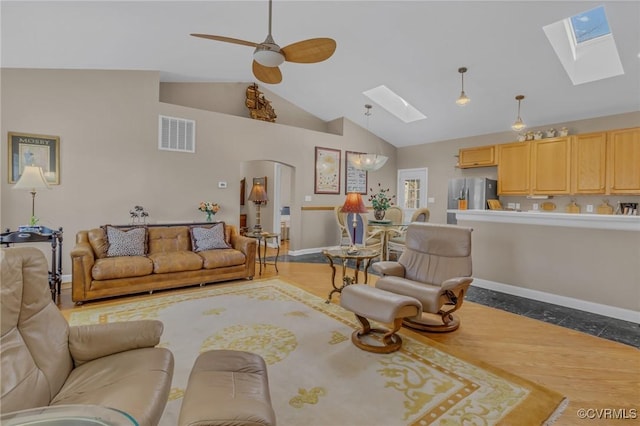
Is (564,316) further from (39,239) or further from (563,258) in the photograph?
(39,239)

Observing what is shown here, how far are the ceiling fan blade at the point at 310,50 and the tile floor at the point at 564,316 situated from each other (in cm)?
336

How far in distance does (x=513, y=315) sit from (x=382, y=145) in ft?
18.2

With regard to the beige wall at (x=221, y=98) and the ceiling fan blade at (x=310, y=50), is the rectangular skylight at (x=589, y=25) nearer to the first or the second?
the ceiling fan blade at (x=310, y=50)

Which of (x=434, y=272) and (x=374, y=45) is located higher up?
(x=374, y=45)

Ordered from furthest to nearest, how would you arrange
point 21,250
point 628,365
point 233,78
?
point 233,78 → point 628,365 → point 21,250

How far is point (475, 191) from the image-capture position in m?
6.18

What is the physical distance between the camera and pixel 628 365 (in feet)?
7.88

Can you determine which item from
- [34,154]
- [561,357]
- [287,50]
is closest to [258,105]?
[34,154]

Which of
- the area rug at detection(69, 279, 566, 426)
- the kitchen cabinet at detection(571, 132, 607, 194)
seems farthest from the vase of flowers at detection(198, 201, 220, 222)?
the kitchen cabinet at detection(571, 132, 607, 194)

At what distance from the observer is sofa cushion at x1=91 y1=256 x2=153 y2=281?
3.60 meters

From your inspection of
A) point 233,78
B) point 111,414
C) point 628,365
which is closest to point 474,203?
point 628,365

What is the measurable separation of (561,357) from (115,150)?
19.4ft

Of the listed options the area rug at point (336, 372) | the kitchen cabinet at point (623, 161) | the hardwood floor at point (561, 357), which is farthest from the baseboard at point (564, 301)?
the kitchen cabinet at point (623, 161)

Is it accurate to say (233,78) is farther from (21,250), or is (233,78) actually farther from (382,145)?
(21,250)
